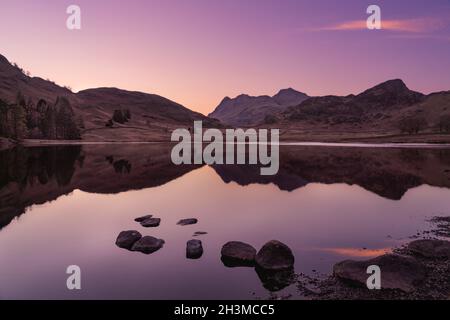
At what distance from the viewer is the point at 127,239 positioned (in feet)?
92.7

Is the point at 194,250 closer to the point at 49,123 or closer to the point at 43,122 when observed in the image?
the point at 43,122

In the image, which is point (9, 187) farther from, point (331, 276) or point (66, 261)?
point (331, 276)

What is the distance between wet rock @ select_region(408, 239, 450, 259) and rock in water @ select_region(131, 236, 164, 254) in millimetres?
18199

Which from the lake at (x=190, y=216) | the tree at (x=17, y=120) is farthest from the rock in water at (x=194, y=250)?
the tree at (x=17, y=120)

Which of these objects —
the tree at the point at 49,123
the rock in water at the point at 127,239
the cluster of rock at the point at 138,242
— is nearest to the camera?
the cluster of rock at the point at 138,242

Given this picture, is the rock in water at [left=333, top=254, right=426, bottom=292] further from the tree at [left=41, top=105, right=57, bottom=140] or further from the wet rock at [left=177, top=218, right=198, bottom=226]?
the tree at [left=41, top=105, right=57, bottom=140]

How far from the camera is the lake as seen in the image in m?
21.5

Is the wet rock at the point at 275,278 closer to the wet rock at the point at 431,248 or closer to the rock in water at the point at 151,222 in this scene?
the wet rock at the point at 431,248

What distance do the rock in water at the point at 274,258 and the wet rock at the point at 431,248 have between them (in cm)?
905

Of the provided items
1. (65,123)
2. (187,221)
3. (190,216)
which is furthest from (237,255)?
(65,123)

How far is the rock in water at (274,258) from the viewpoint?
22875 mm

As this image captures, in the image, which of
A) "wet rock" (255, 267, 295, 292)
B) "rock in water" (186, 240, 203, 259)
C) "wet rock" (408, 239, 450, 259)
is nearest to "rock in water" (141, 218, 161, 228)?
"rock in water" (186, 240, 203, 259)

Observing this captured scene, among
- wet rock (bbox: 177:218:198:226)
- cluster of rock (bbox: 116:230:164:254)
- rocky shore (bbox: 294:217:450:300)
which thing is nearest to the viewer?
rocky shore (bbox: 294:217:450:300)
